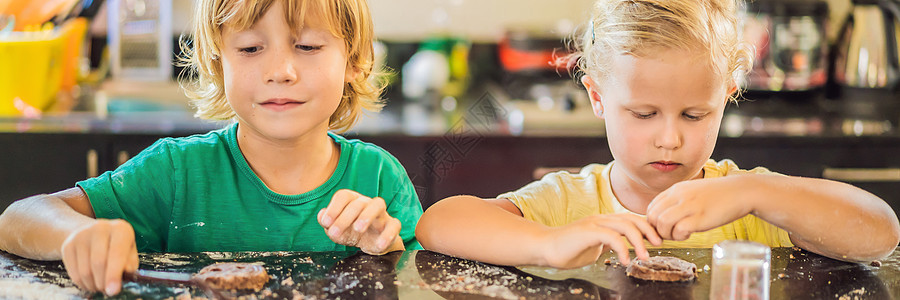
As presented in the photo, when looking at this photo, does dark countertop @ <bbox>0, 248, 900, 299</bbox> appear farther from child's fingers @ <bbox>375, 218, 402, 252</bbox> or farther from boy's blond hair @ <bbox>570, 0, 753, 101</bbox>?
boy's blond hair @ <bbox>570, 0, 753, 101</bbox>

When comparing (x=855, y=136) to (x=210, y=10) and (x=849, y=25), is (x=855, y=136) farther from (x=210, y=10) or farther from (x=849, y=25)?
(x=210, y=10)

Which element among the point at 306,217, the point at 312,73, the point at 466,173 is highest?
the point at 312,73


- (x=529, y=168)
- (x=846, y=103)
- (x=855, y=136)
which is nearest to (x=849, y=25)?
(x=846, y=103)

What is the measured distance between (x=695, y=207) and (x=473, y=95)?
1.90m

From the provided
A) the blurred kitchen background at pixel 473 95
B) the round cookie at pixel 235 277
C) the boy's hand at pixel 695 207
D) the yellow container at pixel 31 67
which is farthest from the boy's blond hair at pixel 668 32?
the yellow container at pixel 31 67

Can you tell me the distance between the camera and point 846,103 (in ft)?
8.76

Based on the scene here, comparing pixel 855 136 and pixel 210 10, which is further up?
pixel 210 10

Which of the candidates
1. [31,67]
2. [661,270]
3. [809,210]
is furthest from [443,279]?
[31,67]

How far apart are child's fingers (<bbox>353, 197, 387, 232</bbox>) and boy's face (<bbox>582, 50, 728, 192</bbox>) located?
0.34 m

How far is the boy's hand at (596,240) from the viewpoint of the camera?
0.82 m

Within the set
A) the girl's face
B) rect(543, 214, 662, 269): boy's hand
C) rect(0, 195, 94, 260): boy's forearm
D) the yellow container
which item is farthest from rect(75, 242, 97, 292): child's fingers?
the yellow container

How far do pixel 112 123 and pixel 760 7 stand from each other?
201cm

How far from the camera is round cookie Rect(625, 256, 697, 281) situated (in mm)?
821

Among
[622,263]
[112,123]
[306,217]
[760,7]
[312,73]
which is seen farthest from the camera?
[760,7]
